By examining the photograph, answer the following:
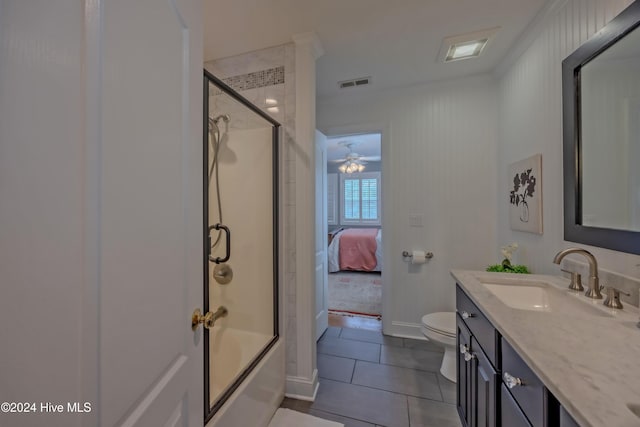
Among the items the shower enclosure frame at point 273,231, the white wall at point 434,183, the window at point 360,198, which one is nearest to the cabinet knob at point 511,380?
the shower enclosure frame at point 273,231

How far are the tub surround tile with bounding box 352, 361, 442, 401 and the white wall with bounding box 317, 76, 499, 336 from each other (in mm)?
598

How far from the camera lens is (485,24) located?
1781 millimetres

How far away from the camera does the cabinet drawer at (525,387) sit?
73cm

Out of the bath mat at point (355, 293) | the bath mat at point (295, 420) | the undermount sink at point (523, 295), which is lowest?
the bath mat at point (295, 420)

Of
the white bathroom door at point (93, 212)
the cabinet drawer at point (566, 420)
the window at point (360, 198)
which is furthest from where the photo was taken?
the window at point (360, 198)

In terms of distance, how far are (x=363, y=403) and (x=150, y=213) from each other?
1.86m

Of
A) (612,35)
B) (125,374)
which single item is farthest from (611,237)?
(125,374)

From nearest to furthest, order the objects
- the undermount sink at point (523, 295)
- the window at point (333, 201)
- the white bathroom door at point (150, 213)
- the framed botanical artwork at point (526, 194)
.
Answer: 1. the white bathroom door at point (150, 213)
2. the undermount sink at point (523, 295)
3. the framed botanical artwork at point (526, 194)
4. the window at point (333, 201)

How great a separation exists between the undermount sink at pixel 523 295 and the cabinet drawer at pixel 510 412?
56 cm

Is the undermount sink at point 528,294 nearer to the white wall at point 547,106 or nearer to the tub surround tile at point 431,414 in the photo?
the white wall at point 547,106

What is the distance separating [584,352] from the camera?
0.75m

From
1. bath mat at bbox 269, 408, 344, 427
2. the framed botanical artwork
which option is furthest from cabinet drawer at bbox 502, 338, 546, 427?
the framed botanical artwork

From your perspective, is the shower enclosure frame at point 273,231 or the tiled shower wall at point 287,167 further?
the tiled shower wall at point 287,167

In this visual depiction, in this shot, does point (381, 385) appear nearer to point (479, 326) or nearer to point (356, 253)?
point (479, 326)
